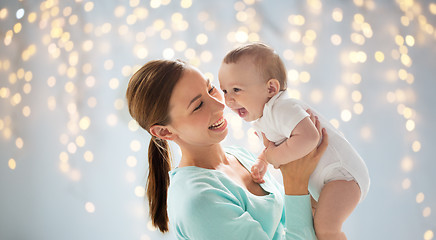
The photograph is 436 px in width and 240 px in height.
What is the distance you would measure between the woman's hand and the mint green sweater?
0.08 ft

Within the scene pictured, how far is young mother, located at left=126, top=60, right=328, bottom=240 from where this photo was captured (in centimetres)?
119

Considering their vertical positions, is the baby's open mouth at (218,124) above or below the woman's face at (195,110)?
below

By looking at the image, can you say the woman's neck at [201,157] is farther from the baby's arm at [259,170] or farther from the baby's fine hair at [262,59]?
the baby's fine hair at [262,59]

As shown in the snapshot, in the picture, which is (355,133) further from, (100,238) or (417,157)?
(100,238)

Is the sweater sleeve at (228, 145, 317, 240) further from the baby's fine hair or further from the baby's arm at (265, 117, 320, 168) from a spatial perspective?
the baby's fine hair

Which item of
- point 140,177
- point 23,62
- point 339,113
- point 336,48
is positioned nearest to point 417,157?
point 339,113

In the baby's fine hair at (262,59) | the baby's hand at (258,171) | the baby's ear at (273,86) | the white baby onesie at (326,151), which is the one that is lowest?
the baby's hand at (258,171)

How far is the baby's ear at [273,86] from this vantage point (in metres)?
1.28

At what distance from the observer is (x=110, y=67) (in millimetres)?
2096

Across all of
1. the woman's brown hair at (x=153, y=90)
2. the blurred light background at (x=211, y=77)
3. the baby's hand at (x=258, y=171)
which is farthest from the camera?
the blurred light background at (x=211, y=77)

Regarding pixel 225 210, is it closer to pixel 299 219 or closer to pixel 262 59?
pixel 299 219

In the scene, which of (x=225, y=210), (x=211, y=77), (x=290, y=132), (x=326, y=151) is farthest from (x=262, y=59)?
(x=211, y=77)

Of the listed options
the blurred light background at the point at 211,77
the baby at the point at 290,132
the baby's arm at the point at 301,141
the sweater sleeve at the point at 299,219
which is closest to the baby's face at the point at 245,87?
the baby at the point at 290,132

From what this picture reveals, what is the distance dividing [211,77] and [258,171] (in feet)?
2.36
